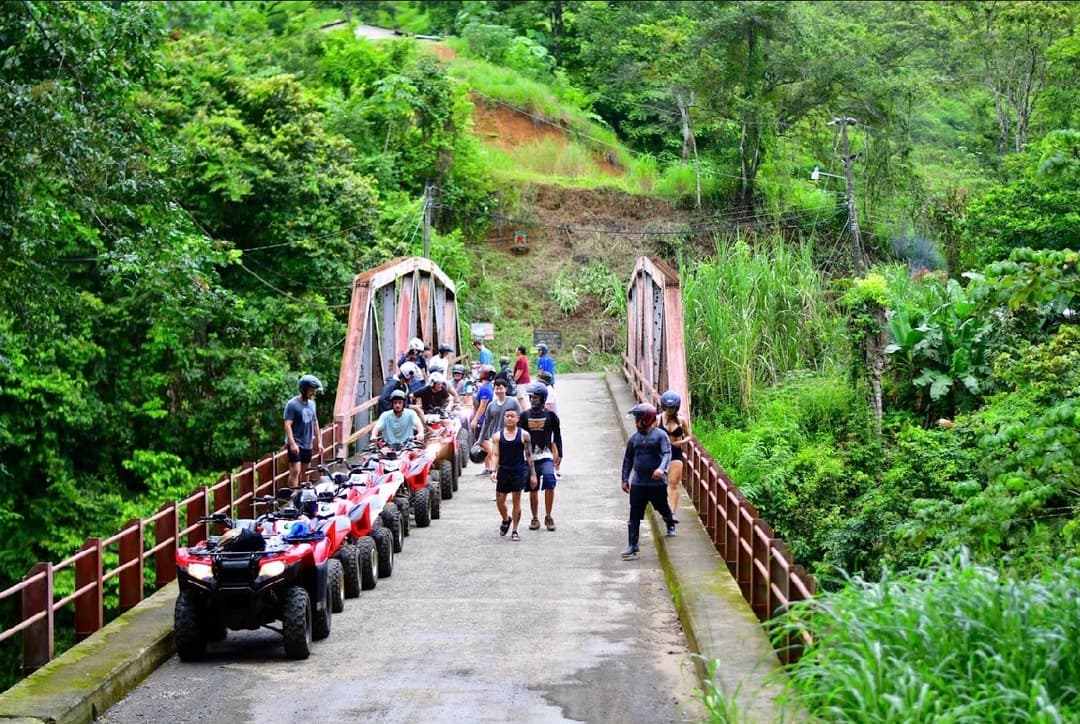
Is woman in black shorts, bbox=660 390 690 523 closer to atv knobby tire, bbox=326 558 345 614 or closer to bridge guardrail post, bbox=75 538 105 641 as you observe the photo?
atv knobby tire, bbox=326 558 345 614

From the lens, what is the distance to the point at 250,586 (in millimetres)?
9156

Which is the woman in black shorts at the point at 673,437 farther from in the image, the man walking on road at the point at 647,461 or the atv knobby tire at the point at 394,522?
the atv knobby tire at the point at 394,522

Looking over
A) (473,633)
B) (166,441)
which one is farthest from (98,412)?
(473,633)

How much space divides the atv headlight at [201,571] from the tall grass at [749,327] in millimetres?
17786

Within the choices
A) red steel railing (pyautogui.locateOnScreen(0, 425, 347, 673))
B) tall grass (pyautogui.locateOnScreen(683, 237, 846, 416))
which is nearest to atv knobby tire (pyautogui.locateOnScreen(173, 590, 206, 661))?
red steel railing (pyautogui.locateOnScreen(0, 425, 347, 673))

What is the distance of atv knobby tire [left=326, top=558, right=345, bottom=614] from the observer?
10.4m

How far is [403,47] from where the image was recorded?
161 ft

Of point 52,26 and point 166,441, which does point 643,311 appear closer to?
point 166,441

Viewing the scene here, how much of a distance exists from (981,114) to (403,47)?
65.1 feet

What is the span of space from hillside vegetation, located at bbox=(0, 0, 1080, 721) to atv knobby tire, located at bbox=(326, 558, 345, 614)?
4.02 m

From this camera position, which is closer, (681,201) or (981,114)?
(981,114)

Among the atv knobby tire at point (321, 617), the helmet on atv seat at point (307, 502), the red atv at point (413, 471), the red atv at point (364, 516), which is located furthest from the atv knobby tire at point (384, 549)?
the atv knobby tire at point (321, 617)

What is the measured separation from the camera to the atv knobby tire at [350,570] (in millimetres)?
11344

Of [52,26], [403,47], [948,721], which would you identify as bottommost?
[948,721]
